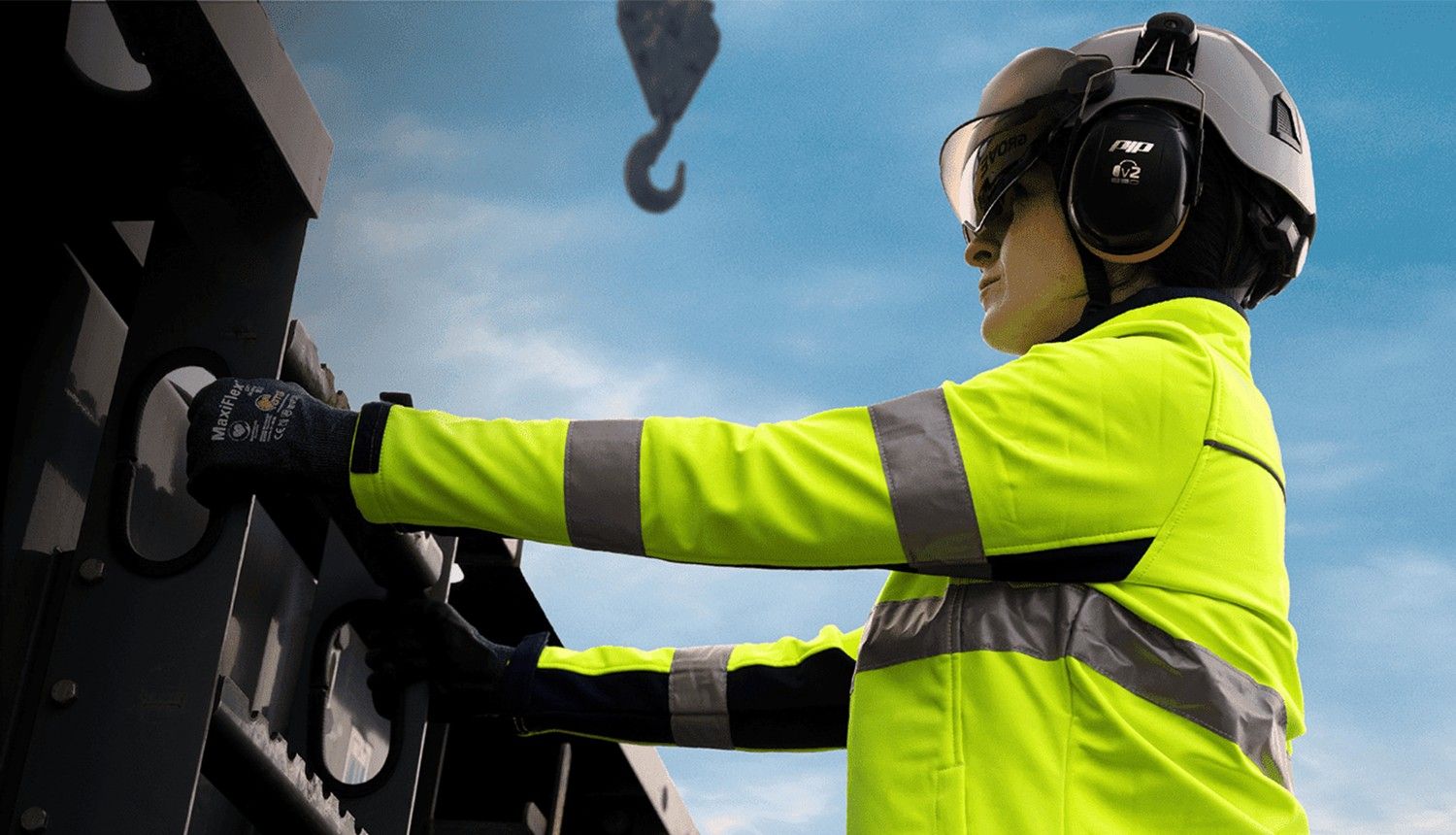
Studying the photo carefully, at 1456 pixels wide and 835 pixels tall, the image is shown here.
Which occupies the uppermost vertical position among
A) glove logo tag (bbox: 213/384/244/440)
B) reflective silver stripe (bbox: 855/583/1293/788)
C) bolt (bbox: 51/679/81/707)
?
glove logo tag (bbox: 213/384/244/440)

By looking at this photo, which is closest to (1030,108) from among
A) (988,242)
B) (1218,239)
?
(988,242)

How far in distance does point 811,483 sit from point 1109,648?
422 mm

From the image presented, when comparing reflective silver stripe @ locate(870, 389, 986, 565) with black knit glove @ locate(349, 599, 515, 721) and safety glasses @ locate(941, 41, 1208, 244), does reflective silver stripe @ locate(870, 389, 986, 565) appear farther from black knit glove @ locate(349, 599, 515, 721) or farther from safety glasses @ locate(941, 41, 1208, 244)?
black knit glove @ locate(349, 599, 515, 721)

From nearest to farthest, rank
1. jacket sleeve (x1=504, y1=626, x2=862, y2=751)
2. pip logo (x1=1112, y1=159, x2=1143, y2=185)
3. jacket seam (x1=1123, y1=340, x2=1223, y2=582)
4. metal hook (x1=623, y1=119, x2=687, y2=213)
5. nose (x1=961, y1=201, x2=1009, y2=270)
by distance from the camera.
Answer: jacket seam (x1=1123, y1=340, x2=1223, y2=582) → pip logo (x1=1112, y1=159, x2=1143, y2=185) → nose (x1=961, y1=201, x2=1009, y2=270) → jacket sleeve (x1=504, y1=626, x2=862, y2=751) → metal hook (x1=623, y1=119, x2=687, y2=213)

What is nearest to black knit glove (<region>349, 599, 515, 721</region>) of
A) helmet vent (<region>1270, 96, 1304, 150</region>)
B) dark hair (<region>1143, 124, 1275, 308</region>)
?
dark hair (<region>1143, 124, 1275, 308</region>)

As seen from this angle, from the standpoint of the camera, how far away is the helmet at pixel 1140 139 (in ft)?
7.52

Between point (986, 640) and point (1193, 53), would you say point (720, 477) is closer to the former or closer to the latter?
point (986, 640)

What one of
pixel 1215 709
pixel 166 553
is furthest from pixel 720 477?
pixel 166 553

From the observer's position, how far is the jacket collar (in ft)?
7.56

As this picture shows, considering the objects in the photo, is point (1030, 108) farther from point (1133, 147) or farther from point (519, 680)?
point (519, 680)

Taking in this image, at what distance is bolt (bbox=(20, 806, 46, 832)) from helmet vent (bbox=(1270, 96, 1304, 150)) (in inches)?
79.2

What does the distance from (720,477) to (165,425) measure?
0.88 meters

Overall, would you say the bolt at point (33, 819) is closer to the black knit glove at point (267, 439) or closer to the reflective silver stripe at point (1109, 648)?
the black knit glove at point (267, 439)

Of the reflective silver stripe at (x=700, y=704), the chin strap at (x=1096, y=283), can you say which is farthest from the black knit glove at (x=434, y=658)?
the chin strap at (x=1096, y=283)
